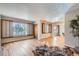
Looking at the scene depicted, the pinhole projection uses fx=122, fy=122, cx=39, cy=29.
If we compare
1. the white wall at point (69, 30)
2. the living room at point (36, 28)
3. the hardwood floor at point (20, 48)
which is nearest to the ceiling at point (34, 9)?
the living room at point (36, 28)

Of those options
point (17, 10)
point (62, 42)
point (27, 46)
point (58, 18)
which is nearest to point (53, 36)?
point (62, 42)

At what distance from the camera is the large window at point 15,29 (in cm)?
224

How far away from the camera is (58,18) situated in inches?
91.7

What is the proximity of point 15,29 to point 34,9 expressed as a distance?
0.52m

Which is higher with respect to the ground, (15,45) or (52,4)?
(52,4)

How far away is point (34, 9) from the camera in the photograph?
7.54ft

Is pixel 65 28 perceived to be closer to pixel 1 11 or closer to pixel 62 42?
pixel 62 42

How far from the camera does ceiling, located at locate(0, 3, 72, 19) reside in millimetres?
2264

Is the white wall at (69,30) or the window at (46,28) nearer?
the white wall at (69,30)

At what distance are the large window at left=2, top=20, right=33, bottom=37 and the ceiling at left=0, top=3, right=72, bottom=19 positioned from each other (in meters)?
0.15

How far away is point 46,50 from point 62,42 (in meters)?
0.34

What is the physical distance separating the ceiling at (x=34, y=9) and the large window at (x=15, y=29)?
0.51ft

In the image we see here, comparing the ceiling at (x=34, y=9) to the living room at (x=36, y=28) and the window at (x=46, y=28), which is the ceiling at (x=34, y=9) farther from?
the window at (x=46, y=28)

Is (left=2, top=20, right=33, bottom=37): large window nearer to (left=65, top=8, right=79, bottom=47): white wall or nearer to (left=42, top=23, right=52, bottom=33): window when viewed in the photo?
(left=42, top=23, right=52, bottom=33): window
